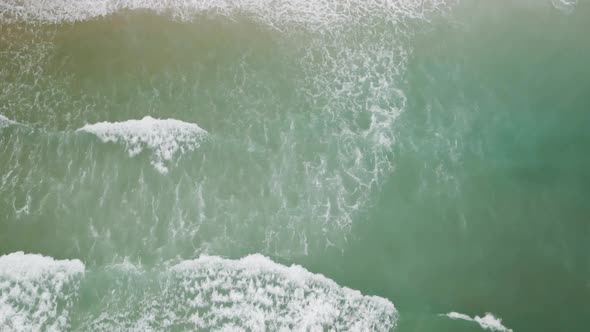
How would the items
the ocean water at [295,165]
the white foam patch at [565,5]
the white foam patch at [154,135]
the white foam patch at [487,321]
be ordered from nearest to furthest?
1. the white foam patch at [487,321]
2. the ocean water at [295,165]
3. the white foam patch at [154,135]
4. the white foam patch at [565,5]

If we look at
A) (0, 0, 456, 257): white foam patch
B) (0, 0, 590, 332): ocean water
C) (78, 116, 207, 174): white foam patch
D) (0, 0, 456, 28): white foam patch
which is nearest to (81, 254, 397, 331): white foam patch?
(0, 0, 590, 332): ocean water

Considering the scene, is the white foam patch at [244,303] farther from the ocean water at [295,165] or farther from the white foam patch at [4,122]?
the white foam patch at [4,122]

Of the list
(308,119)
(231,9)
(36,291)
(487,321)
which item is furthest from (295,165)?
(36,291)

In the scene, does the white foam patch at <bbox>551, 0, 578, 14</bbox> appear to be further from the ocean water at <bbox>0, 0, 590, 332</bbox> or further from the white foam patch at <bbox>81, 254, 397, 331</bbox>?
the white foam patch at <bbox>81, 254, 397, 331</bbox>

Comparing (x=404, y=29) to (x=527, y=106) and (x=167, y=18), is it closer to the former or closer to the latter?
(x=527, y=106)

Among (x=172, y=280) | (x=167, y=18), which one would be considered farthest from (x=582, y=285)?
(x=167, y=18)

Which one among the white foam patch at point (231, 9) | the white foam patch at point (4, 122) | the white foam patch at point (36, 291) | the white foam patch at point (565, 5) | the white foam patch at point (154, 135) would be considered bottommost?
the white foam patch at point (36, 291)

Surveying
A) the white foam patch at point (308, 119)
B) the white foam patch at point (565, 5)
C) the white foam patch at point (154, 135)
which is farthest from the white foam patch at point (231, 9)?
the white foam patch at point (154, 135)
